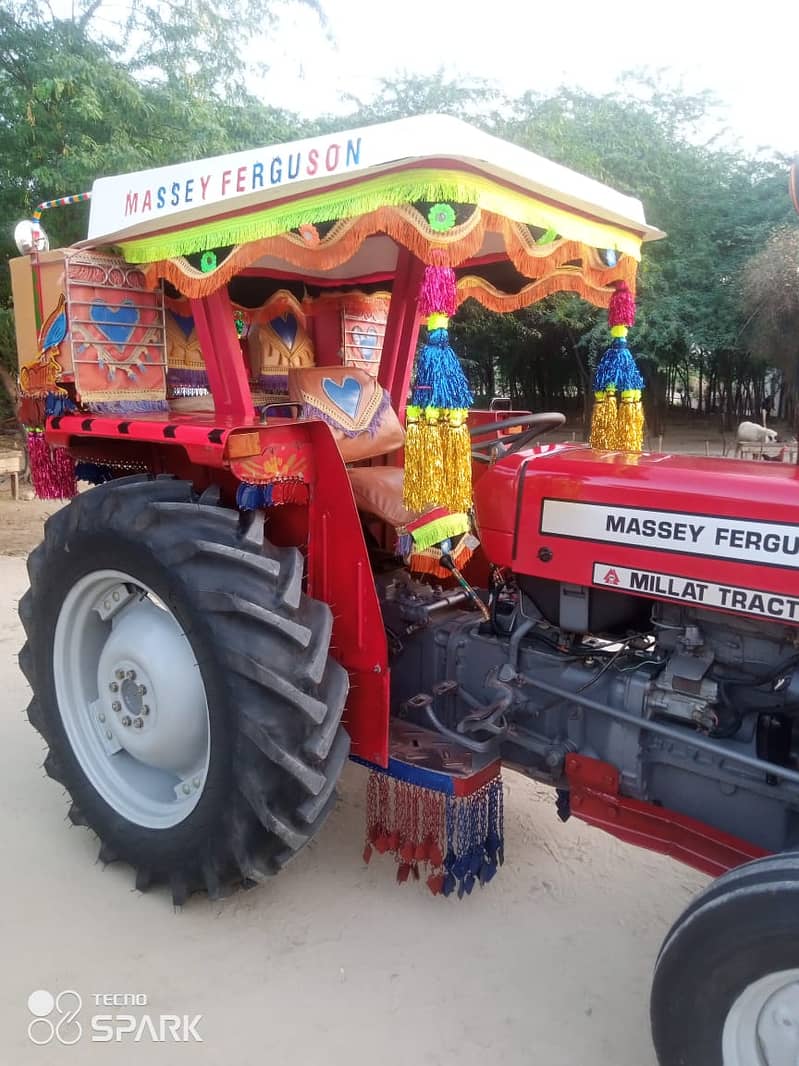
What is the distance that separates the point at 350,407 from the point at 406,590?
739mm

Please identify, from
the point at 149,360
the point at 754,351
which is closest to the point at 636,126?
the point at 754,351

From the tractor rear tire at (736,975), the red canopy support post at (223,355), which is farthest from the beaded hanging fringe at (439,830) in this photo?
the red canopy support post at (223,355)

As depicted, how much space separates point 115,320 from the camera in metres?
2.59

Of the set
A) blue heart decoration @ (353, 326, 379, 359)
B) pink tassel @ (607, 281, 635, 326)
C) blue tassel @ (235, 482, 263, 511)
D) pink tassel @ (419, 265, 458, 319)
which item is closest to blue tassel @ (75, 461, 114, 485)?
blue tassel @ (235, 482, 263, 511)

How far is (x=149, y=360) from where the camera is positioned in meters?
2.69

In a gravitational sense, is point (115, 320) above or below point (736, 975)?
above

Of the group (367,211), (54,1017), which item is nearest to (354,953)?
(54,1017)

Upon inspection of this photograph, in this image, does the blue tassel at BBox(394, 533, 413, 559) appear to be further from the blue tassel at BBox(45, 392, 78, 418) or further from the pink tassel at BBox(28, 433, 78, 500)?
the pink tassel at BBox(28, 433, 78, 500)

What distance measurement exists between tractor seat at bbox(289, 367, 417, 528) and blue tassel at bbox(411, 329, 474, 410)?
703 millimetres

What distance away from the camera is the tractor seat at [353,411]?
291 centimetres

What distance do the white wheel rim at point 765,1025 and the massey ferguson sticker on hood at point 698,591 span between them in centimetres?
70

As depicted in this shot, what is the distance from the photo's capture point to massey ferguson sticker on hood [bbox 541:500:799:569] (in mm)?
1771

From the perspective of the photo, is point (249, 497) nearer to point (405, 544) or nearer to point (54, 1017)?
point (405, 544)

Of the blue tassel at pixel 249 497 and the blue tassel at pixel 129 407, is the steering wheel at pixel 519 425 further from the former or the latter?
the blue tassel at pixel 129 407
